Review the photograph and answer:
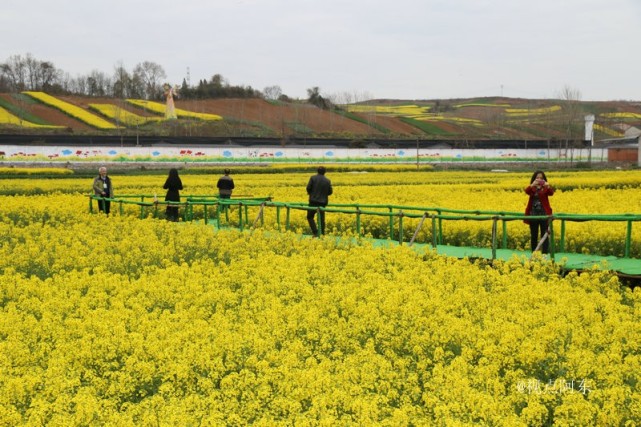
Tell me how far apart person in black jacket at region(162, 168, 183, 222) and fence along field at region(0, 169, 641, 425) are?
26.2 feet

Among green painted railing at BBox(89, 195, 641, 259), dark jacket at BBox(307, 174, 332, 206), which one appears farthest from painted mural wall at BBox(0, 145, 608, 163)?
dark jacket at BBox(307, 174, 332, 206)

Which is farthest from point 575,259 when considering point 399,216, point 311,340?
point 311,340

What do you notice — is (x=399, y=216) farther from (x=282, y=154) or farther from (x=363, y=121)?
(x=363, y=121)

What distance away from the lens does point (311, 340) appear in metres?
8.23

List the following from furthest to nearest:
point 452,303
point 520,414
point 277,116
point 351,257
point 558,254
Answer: point 277,116
point 558,254
point 351,257
point 452,303
point 520,414

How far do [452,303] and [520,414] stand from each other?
3.26m

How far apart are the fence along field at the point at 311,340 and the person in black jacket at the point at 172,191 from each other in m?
7.98

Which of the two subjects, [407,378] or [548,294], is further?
[548,294]

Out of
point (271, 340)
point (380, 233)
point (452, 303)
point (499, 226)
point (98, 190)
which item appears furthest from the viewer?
point (98, 190)

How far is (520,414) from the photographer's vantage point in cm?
626

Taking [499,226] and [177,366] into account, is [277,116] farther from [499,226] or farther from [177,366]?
[177,366]

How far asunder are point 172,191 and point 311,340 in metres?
14.5

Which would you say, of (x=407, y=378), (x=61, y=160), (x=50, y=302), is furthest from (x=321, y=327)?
(x=61, y=160)

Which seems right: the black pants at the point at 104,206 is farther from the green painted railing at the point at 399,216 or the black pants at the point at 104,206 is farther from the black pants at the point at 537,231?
the black pants at the point at 537,231
